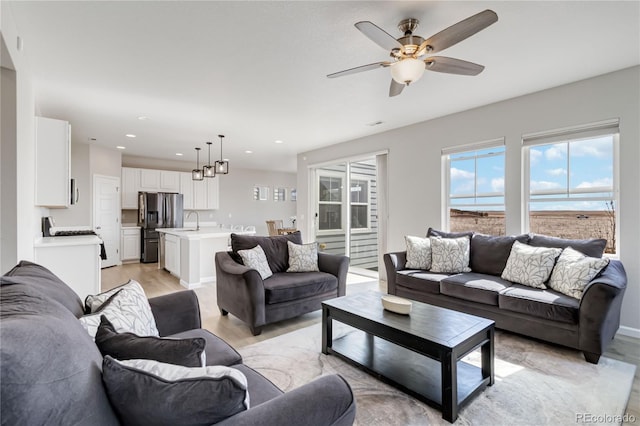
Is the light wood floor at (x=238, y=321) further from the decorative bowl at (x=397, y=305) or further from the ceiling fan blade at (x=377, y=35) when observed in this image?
the ceiling fan blade at (x=377, y=35)

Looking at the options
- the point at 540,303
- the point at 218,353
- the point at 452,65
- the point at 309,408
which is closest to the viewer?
the point at 309,408

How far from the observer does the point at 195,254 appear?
191 inches

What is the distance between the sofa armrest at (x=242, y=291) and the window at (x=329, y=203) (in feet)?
11.7

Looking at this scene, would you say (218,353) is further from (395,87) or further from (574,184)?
(574,184)

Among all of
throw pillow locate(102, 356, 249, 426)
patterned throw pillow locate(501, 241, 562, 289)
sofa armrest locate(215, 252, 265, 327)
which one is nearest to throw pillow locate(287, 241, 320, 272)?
sofa armrest locate(215, 252, 265, 327)

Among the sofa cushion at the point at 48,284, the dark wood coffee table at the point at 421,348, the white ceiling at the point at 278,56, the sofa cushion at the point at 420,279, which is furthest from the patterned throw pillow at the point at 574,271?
the sofa cushion at the point at 48,284

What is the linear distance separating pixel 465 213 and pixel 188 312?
3.82 meters

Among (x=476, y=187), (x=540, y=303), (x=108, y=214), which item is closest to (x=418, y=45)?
(x=540, y=303)

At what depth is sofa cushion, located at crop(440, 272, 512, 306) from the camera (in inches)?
116

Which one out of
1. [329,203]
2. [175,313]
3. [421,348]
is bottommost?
[421,348]

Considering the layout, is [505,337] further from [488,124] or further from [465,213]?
[488,124]

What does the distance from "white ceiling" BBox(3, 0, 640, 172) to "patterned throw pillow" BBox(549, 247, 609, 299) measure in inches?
71.1

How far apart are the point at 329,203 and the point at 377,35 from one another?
494cm

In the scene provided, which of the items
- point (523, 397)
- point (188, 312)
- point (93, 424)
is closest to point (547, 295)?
point (523, 397)
